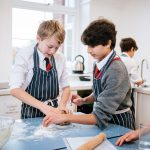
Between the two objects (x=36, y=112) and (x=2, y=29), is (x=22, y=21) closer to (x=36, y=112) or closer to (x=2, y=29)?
(x=2, y=29)

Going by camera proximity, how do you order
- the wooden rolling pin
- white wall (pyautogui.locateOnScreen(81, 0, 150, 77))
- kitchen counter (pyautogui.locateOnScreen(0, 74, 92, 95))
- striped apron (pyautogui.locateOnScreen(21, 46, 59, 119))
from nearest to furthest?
the wooden rolling pin
striped apron (pyautogui.locateOnScreen(21, 46, 59, 119))
kitchen counter (pyautogui.locateOnScreen(0, 74, 92, 95))
white wall (pyautogui.locateOnScreen(81, 0, 150, 77))

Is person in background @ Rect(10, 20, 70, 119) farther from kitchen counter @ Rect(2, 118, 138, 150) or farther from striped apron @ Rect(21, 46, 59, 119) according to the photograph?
kitchen counter @ Rect(2, 118, 138, 150)

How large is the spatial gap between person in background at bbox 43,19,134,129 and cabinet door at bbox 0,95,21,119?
118cm

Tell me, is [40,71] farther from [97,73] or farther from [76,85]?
[76,85]

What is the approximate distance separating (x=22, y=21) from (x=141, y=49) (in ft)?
6.08

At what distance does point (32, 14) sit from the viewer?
11.3ft

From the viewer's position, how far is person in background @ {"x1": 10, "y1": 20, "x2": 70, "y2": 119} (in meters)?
1.44

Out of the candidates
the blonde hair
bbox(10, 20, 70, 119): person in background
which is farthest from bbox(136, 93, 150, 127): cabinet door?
the blonde hair

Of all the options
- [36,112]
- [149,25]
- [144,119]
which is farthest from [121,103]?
[149,25]

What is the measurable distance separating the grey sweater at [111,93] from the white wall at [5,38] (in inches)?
76.3

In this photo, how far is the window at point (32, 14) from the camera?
3291 millimetres

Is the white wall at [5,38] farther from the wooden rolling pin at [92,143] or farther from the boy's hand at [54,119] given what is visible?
the wooden rolling pin at [92,143]

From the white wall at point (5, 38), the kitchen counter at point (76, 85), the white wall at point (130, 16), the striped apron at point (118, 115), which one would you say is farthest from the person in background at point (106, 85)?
the white wall at point (130, 16)

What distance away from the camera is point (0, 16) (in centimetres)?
292
